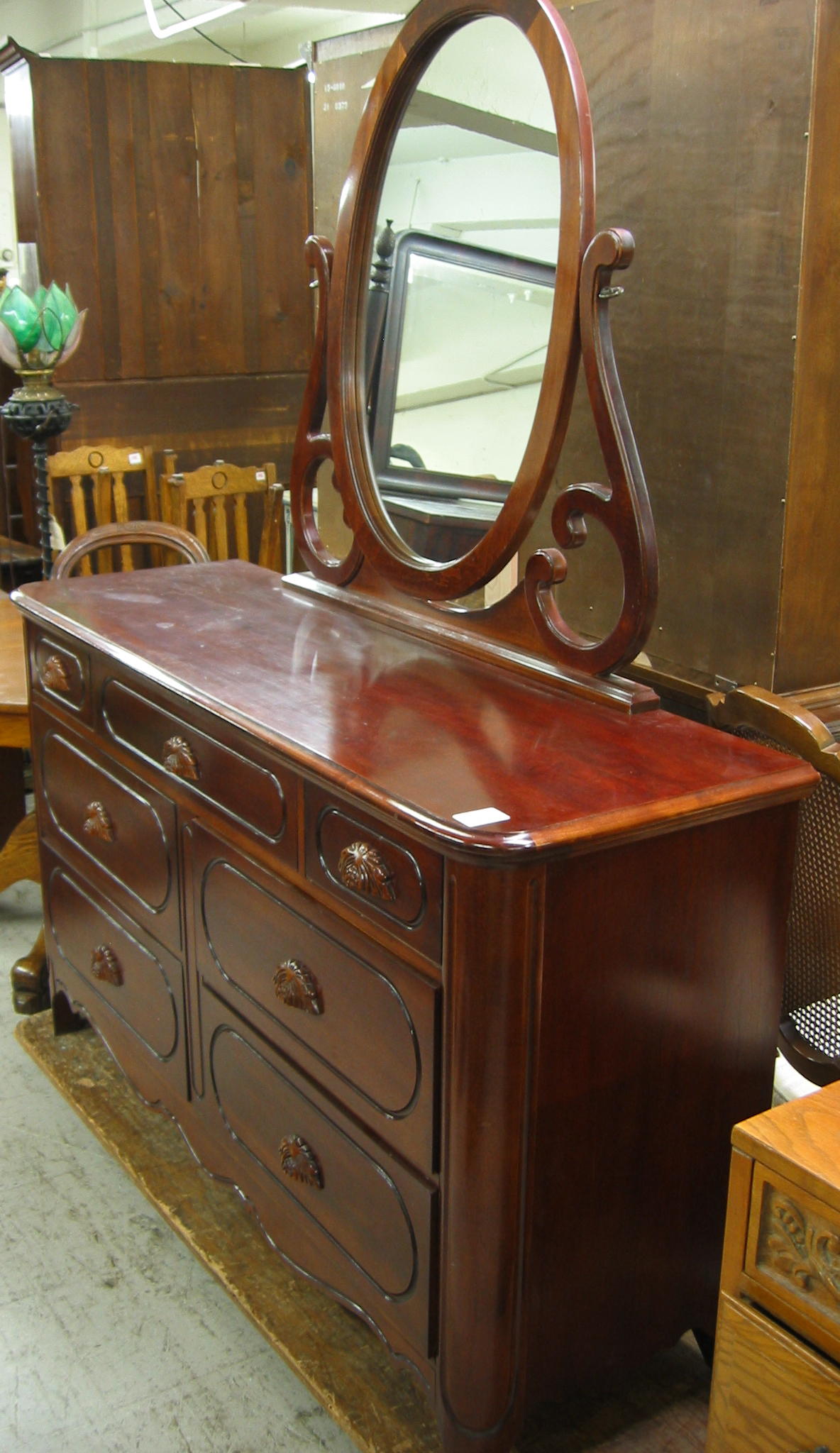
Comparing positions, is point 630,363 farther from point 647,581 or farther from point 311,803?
point 311,803

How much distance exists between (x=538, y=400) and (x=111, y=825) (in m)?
1.07

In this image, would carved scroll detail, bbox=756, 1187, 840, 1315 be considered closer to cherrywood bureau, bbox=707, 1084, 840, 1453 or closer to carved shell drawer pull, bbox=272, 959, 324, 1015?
cherrywood bureau, bbox=707, 1084, 840, 1453

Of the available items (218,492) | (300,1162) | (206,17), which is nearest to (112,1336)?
(300,1162)

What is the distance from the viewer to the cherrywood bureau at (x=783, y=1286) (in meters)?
1.30

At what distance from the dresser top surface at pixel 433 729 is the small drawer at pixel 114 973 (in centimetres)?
54

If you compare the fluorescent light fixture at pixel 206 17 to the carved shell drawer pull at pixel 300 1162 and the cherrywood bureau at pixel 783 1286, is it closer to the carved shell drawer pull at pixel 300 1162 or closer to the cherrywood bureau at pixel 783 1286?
the carved shell drawer pull at pixel 300 1162

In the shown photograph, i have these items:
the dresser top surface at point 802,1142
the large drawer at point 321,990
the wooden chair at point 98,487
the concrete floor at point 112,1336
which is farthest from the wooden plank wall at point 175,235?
the dresser top surface at point 802,1142

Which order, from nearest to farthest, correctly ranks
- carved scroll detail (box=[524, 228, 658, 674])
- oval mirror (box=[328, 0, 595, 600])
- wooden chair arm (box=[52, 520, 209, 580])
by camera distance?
carved scroll detail (box=[524, 228, 658, 674])
oval mirror (box=[328, 0, 595, 600])
wooden chair arm (box=[52, 520, 209, 580])

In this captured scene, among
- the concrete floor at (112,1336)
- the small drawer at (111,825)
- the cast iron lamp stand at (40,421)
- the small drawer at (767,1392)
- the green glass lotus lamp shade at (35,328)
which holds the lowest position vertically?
the concrete floor at (112,1336)

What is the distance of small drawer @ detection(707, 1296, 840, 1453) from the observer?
4.34 feet

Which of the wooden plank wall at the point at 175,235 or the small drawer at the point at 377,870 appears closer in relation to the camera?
the small drawer at the point at 377,870

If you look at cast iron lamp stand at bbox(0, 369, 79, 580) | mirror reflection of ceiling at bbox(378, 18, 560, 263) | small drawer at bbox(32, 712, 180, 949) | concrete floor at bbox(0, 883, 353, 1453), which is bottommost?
concrete floor at bbox(0, 883, 353, 1453)

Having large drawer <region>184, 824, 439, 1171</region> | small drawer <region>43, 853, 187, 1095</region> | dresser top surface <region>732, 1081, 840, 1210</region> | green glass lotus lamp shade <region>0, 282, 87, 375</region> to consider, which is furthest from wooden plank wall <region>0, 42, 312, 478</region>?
dresser top surface <region>732, 1081, 840, 1210</region>

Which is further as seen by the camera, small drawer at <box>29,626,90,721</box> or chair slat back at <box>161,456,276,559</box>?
chair slat back at <box>161,456,276,559</box>
